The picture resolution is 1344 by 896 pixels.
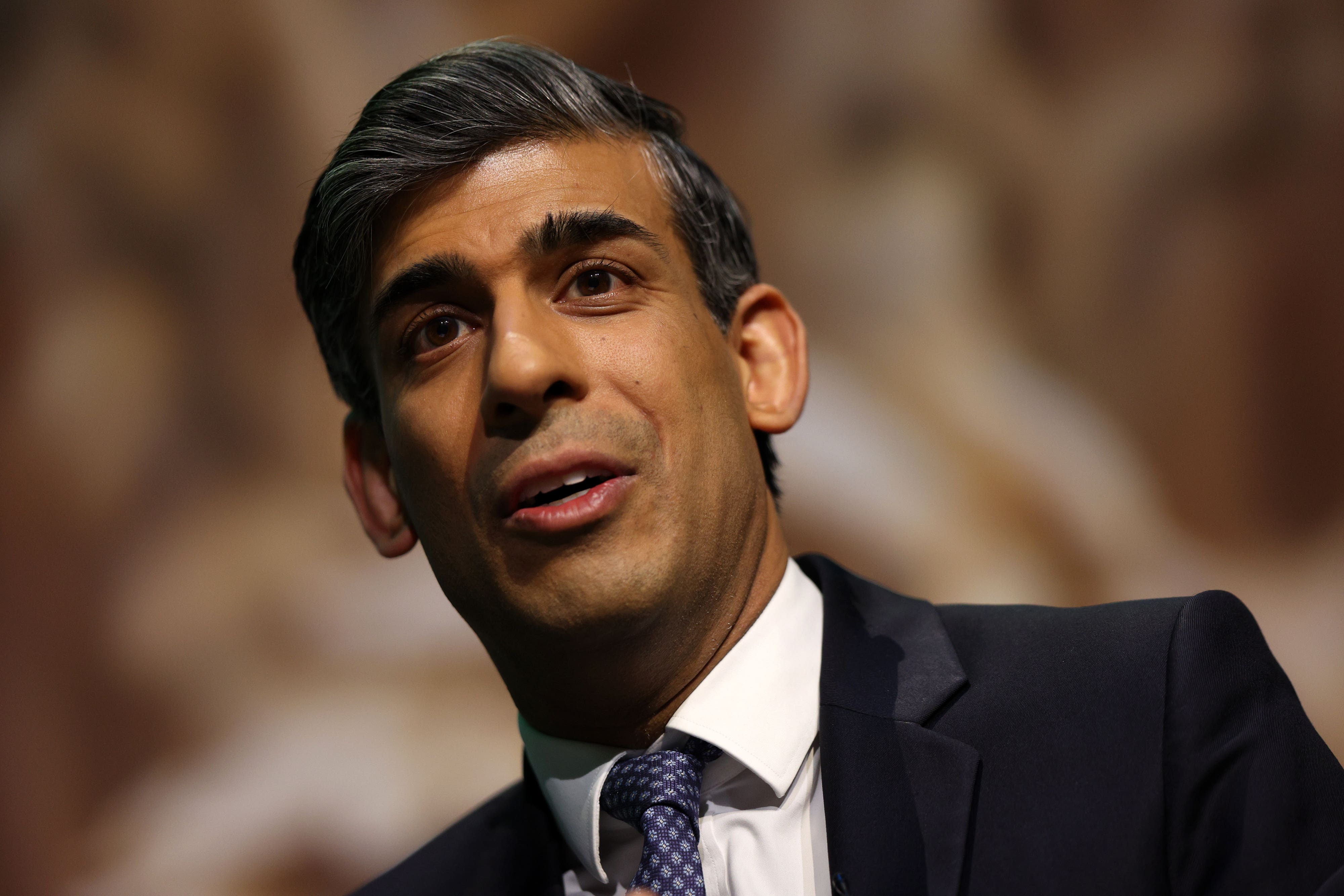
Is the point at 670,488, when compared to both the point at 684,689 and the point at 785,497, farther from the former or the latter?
the point at 785,497

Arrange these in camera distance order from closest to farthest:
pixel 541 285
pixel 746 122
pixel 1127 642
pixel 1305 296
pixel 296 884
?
pixel 1127 642 < pixel 541 285 < pixel 1305 296 < pixel 296 884 < pixel 746 122

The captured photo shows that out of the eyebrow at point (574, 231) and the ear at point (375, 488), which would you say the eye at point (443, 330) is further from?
the ear at point (375, 488)

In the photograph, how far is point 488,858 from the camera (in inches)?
70.4

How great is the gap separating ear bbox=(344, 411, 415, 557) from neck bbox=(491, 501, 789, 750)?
1.10 ft

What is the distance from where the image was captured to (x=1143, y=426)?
2373 mm

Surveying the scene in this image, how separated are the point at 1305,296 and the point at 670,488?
165cm

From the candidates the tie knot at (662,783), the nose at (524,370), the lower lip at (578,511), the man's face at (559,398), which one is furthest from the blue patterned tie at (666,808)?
the nose at (524,370)

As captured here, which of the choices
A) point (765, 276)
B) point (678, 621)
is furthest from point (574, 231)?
point (765, 276)

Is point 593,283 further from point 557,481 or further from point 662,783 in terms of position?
point 662,783

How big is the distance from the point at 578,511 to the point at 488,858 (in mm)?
738

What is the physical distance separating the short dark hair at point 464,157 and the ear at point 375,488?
1.6 inches

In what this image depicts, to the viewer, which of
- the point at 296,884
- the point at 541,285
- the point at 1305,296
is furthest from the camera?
the point at 296,884

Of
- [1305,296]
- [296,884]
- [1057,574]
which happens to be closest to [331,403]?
[296,884]

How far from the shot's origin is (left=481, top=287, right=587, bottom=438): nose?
4.67 ft
